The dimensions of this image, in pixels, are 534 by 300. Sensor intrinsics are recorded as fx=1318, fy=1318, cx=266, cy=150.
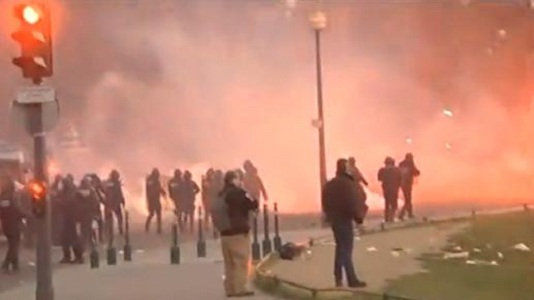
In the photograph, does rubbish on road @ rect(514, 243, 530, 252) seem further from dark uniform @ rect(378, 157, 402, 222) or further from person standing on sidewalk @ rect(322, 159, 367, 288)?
dark uniform @ rect(378, 157, 402, 222)

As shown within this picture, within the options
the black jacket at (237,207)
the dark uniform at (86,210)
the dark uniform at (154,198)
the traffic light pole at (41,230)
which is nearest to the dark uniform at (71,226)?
the dark uniform at (86,210)

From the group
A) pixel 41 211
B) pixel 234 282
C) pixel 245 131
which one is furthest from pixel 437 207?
pixel 41 211

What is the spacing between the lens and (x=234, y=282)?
1664 cm

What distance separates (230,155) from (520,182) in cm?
1044

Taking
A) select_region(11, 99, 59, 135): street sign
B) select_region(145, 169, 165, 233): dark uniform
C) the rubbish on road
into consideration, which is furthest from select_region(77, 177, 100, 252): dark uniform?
select_region(11, 99, 59, 135): street sign

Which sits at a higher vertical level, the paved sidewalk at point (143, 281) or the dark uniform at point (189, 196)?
the dark uniform at point (189, 196)

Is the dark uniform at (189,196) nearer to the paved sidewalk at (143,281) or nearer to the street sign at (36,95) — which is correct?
the paved sidewalk at (143,281)

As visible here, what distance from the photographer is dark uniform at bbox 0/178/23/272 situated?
76.5 ft

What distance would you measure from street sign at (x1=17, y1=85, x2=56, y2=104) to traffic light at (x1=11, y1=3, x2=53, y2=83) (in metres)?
0.18

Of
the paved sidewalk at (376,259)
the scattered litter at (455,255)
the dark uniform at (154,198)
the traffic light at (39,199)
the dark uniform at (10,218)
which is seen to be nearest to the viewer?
the traffic light at (39,199)

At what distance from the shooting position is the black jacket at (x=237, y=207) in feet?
54.6

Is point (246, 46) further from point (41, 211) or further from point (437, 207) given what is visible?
point (41, 211)

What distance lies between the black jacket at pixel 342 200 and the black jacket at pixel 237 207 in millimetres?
947

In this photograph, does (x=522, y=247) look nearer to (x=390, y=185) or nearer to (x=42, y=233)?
(x=390, y=185)
